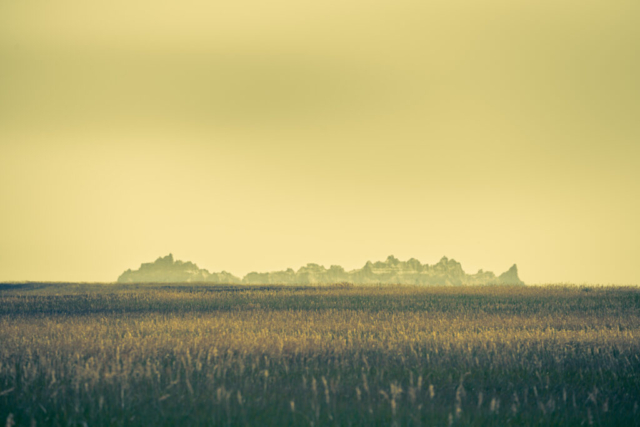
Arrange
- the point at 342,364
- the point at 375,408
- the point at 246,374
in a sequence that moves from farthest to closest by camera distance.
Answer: the point at 342,364
the point at 246,374
the point at 375,408

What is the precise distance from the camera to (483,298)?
27.5 meters

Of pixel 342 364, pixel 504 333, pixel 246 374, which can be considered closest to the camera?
pixel 246 374

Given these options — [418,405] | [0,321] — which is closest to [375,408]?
[418,405]

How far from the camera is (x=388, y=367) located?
31.2 ft

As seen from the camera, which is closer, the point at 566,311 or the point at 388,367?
the point at 388,367

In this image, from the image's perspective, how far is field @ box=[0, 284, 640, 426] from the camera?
679cm

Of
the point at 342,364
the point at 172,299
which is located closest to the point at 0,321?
the point at 172,299

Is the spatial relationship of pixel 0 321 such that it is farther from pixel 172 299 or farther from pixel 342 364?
pixel 342 364

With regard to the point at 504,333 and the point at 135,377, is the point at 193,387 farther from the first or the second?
the point at 504,333

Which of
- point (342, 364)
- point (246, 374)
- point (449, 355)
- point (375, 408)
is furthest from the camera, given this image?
point (449, 355)

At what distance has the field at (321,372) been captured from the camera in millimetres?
6785

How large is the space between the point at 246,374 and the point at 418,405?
2945mm

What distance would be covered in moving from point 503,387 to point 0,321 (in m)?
15.9

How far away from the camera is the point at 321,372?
9.12m
